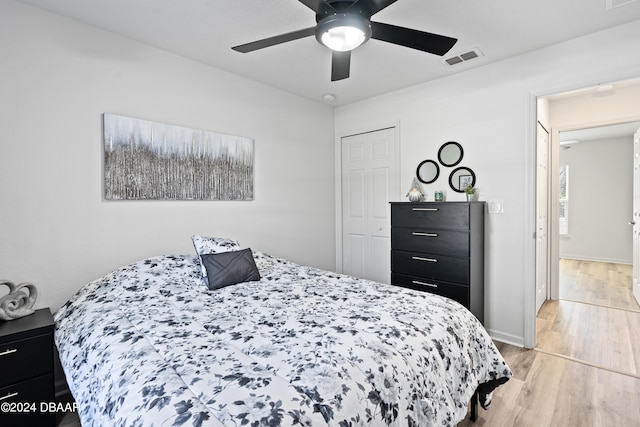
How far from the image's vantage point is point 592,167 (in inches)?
246

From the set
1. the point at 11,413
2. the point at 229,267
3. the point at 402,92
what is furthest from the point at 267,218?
the point at 11,413

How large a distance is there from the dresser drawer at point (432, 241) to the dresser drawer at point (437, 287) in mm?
271

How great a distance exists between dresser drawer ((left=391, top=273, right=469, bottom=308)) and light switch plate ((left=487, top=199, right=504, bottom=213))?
30.2 inches

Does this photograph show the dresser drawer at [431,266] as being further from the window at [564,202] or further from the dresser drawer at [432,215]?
the window at [564,202]

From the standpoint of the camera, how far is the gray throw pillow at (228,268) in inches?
86.9

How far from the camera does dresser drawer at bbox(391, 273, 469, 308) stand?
2.76 metres

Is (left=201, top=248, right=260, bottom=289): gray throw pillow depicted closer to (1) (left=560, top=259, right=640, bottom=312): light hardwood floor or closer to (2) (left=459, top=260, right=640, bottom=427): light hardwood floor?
(2) (left=459, top=260, right=640, bottom=427): light hardwood floor

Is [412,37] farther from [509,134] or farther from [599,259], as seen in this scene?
[599,259]

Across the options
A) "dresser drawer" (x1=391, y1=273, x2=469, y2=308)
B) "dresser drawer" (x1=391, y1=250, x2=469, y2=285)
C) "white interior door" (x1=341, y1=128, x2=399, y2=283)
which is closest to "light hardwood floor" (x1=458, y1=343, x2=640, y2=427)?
"dresser drawer" (x1=391, y1=273, x2=469, y2=308)

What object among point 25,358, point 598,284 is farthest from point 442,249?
point 598,284

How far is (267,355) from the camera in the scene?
1.21 metres

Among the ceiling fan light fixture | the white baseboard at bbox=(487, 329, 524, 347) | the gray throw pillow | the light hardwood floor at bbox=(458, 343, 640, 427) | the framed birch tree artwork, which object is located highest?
the ceiling fan light fixture

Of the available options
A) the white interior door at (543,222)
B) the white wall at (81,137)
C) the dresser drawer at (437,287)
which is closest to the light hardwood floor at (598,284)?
the white interior door at (543,222)

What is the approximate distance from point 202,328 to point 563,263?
7070 millimetres
